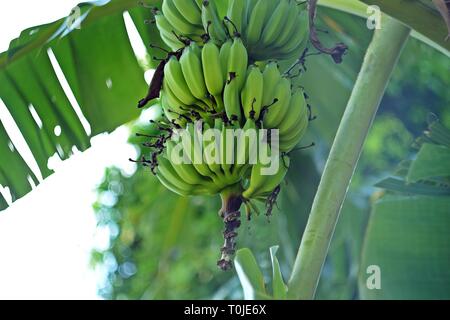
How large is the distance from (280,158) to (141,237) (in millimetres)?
2990

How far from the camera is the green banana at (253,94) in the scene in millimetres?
1049

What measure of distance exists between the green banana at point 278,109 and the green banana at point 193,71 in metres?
0.10

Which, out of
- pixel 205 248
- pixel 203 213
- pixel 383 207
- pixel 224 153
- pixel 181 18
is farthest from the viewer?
pixel 205 248

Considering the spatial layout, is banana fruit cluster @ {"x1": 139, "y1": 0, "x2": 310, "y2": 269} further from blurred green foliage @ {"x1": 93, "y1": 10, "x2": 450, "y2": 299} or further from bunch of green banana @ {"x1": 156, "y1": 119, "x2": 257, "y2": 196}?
blurred green foliage @ {"x1": 93, "y1": 10, "x2": 450, "y2": 299}

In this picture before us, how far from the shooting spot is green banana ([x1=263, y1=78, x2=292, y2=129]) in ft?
3.55

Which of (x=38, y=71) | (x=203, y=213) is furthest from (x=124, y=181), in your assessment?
(x=38, y=71)

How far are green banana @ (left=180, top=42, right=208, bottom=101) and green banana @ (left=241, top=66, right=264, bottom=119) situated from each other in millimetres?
68

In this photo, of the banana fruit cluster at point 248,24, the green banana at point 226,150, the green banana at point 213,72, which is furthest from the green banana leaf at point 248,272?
the banana fruit cluster at point 248,24

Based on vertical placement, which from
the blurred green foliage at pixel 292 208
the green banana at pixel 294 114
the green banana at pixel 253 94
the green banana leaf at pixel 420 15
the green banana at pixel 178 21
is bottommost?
the blurred green foliage at pixel 292 208

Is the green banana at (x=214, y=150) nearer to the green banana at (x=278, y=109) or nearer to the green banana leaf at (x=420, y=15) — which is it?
the green banana at (x=278, y=109)

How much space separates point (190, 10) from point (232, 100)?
8.8 inches
